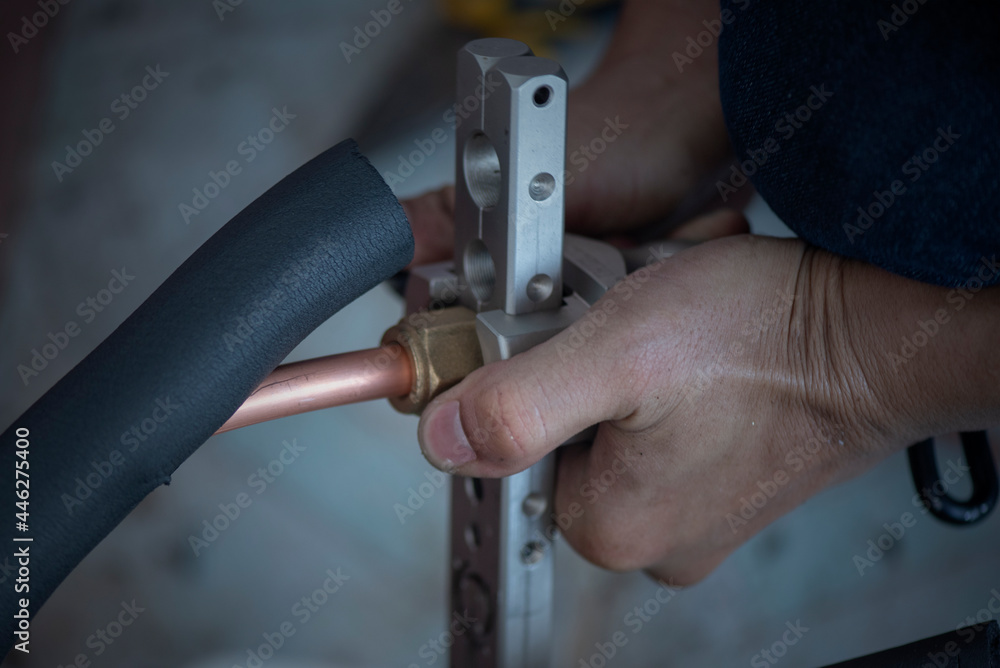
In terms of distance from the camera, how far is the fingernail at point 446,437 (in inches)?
17.8

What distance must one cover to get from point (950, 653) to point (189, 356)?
15.6 inches

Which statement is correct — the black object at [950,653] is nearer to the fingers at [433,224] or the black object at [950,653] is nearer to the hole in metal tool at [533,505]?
the hole in metal tool at [533,505]

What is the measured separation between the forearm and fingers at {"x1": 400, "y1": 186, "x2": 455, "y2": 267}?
1.02 feet

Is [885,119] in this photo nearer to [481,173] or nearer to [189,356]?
[481,173]

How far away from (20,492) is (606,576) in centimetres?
89

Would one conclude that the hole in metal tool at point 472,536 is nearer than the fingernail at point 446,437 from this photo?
No

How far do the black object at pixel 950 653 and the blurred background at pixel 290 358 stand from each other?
0.67 m

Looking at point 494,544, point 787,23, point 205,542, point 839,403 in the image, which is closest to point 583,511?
point 494,544

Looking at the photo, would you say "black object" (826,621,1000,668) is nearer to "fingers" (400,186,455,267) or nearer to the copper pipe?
the copper pipe

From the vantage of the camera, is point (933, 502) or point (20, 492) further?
point (933, 502)

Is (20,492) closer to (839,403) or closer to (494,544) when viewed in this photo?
(494,544)

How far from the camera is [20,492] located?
346mm

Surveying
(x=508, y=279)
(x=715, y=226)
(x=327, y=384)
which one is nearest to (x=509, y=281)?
(x=508, y=279)

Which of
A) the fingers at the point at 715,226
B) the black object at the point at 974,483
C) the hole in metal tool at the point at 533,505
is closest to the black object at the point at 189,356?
the hole in metal tool at the point at 533,505
